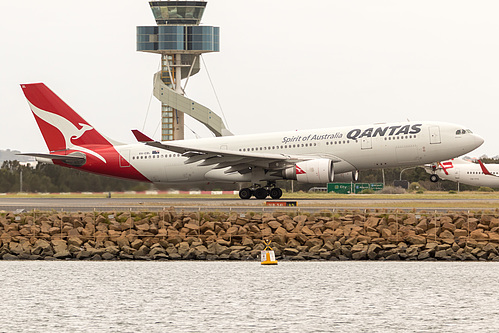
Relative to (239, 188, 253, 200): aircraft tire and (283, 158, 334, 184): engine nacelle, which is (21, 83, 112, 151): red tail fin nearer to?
(239, 188, 253, 200): aircraft tire

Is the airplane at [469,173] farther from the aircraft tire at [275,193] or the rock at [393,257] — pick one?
the rock at [393,257]

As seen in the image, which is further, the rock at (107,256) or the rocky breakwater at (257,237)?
the rock at (107,256)

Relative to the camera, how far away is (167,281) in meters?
22.3

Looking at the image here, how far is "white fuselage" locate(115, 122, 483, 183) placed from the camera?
42188 mm

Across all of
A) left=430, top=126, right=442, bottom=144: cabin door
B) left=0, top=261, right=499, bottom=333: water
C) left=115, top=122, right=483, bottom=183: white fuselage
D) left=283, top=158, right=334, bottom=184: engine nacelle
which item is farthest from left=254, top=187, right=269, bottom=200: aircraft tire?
left=0, top=261, right=499, bottom=333: water

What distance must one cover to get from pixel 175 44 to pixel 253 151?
71.4 m

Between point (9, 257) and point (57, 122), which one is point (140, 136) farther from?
point (9, 257)

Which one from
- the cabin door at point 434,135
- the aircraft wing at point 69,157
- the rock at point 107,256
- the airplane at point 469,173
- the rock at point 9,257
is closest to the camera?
the rock at point 107,256

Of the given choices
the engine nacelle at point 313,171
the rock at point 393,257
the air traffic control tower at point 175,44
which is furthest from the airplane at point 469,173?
the rock at point 393,257

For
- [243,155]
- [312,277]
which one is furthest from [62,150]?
[312,277]

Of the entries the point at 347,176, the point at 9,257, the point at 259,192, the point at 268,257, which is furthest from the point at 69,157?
the point at 268,257

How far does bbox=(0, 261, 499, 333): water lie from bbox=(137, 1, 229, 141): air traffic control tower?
85575 mm

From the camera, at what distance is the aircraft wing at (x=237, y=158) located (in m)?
42.4

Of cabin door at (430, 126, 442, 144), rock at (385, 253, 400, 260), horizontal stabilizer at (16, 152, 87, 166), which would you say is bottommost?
rock at (385, 253, 400, 260)
